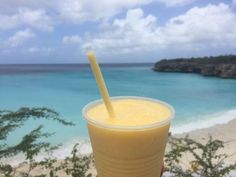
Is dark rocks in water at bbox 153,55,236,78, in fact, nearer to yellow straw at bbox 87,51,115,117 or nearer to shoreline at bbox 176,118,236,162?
shoreline at bbox 176,118,236,162

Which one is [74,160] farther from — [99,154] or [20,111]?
[99,154]

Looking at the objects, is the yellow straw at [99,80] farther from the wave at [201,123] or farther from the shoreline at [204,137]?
the wave at [201,123]

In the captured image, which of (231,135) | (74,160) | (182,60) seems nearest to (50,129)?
(231,135)

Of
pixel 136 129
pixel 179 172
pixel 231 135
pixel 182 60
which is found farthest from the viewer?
pixel 182 60

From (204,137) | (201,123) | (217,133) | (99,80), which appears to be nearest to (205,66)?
(201,123)

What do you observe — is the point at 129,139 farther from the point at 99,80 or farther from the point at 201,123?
the point at 201,123

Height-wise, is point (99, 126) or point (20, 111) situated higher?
point (99, 126)

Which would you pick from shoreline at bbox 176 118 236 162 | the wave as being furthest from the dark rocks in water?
shoreline at bbox 176 118 236 162
